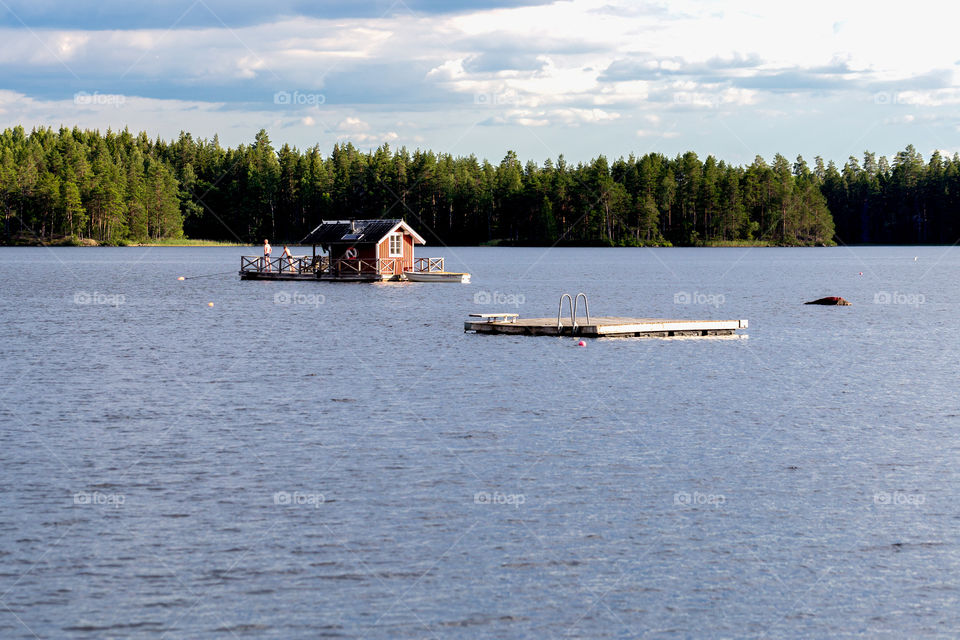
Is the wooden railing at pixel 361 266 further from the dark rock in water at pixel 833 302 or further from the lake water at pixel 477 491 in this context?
the lake water at pixel 477 491

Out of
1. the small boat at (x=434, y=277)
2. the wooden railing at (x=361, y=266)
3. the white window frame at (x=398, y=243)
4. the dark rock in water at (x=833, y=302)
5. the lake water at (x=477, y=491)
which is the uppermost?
the white window frame at (x=398, y=243)

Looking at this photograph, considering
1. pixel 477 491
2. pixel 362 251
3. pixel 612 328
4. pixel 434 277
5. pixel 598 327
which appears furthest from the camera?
pixel 434 277

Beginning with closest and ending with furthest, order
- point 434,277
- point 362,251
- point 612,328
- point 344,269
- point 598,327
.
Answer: point 598,327 → point 612,328 → point 362,251 → point 344,269 → point 434,277

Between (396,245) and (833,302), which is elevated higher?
(396,245)

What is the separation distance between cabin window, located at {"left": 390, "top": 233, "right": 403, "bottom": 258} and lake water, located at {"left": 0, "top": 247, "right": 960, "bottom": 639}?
41.9m

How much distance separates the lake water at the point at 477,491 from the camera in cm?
1273

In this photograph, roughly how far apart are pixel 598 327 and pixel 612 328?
2.61 ft

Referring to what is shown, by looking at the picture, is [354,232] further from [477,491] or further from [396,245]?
[477,491]

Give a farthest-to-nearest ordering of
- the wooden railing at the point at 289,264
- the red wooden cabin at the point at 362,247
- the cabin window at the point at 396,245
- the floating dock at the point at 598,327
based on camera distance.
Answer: the wooden railing at the point at 289,264 → the cabin window at the point at 396,245 → the red wooden cabin at the point at 362,247 → the floating dock at the point at 598,327

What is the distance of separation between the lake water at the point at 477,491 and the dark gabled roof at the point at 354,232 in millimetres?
39650

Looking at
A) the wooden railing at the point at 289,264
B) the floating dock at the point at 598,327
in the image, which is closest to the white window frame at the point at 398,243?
the wooden railing at the point at 289,264

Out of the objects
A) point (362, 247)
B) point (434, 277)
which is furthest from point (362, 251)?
point (434, 277)

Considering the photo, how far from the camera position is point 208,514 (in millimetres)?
16312

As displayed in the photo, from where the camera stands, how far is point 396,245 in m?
82.9
